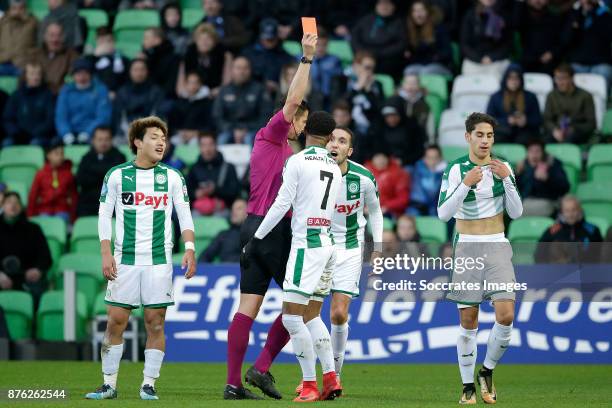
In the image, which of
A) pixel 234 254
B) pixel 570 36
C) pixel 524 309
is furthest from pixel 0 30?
pixel 524 309

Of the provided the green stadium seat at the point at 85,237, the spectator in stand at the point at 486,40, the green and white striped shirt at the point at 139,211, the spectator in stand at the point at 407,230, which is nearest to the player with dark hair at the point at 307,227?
the green and white striped shirt at the point at 139,211

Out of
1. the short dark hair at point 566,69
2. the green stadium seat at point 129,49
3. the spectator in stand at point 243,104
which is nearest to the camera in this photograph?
Result: the short dark hair at point 566,69

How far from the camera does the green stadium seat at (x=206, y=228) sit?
16422mm

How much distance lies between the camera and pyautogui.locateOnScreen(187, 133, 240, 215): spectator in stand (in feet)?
55.9

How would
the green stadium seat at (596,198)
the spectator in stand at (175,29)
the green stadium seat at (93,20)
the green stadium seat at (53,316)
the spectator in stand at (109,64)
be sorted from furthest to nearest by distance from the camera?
the green stadium seat at (93,20), the spectator in stand at (175,29), the spectator in stand at (109,64), the green stadium seat at (596,198), the green stadium seat at (53,316)

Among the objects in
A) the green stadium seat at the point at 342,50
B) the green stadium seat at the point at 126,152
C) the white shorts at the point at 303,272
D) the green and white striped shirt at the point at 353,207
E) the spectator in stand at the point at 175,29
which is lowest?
the white shorts at the point at 303,272

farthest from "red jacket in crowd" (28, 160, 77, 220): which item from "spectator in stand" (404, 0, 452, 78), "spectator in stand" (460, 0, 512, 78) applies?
"spectator in stand" (460, 0, 512, 78)

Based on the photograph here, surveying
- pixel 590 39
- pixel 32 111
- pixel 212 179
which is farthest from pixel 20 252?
pixel 590 39

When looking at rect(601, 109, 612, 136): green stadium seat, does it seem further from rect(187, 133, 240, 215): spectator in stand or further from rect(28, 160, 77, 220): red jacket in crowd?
rect(28, 160, 77, 220): red jacket in crowd

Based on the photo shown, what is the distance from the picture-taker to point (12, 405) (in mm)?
9242

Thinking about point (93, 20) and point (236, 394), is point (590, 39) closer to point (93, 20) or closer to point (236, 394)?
point (93, 20)

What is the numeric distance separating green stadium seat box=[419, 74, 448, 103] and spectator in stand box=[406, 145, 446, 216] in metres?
2.07

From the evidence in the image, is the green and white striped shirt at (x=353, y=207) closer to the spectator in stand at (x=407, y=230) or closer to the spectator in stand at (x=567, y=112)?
the spectator in stand at (x=407, y=230)

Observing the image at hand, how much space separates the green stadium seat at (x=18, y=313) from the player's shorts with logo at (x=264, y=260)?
6.08 meters
